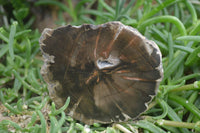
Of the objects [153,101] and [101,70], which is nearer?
[101,70]

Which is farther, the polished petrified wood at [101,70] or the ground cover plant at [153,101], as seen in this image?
the ground cover plant at [153,101]

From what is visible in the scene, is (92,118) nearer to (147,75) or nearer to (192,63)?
(147,75)

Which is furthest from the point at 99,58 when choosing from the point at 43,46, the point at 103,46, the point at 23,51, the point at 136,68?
the point at 23,51

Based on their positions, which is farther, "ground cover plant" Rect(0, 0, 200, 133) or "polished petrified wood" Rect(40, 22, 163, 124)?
"ground cover plant" Rect(0, 0, 200, 133)

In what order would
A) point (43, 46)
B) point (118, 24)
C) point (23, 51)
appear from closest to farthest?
point (118, 24) → point (43, 46) → point (23, 51)

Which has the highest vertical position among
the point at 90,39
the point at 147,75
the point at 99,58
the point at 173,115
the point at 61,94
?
the point at 90,39

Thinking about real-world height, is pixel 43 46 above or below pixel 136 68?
above

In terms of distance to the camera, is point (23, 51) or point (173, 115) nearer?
point (173, 115)

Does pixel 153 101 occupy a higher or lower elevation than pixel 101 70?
lower
